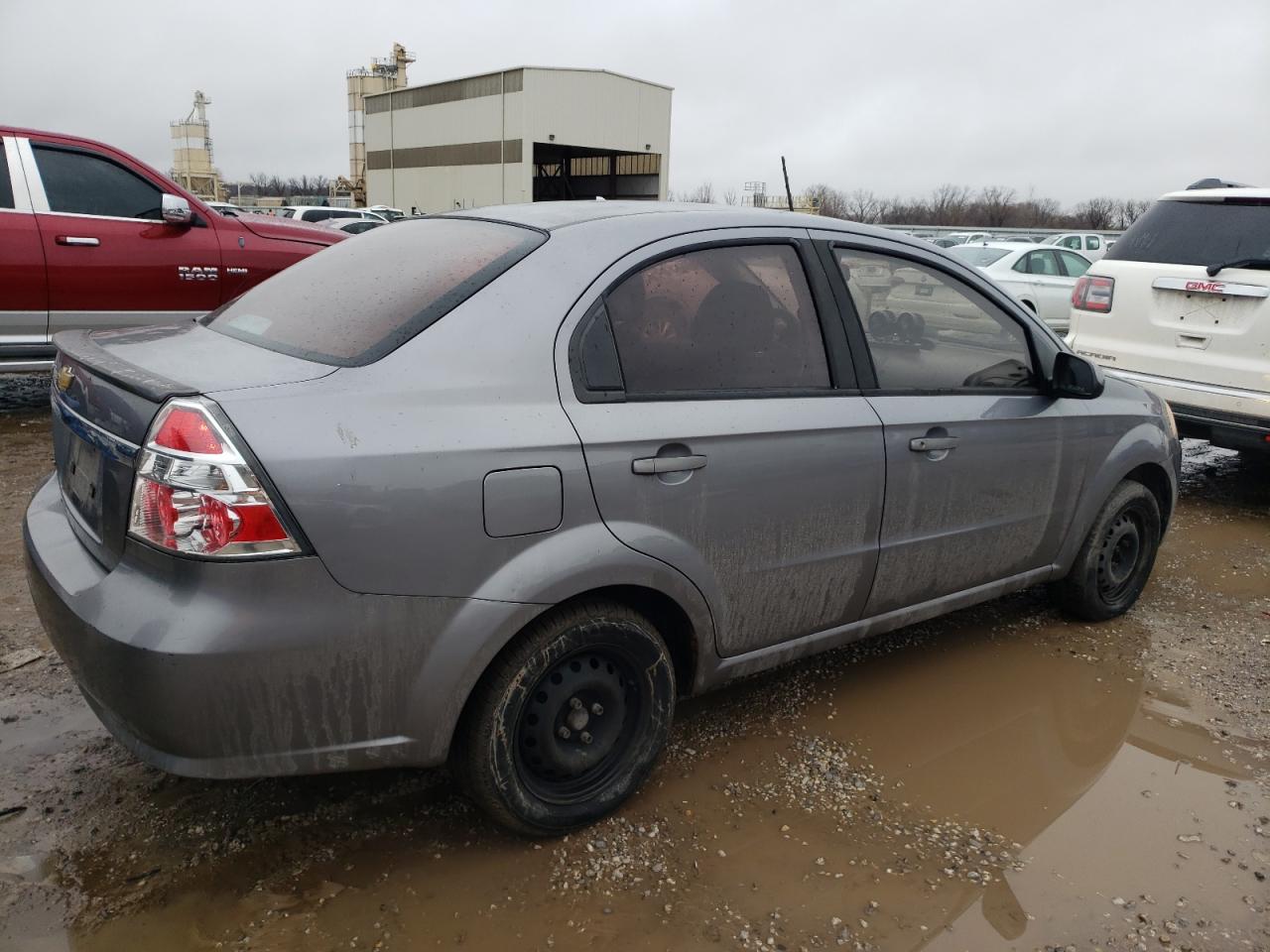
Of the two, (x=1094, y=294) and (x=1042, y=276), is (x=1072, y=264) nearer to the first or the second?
(x=1042, y=276)

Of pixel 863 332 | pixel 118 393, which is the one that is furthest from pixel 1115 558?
pixel 118 393

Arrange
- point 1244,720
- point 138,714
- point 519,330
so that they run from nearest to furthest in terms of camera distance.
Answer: point 138,714 < point 519,330 < point 1244,720

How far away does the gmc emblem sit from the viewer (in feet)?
21.9

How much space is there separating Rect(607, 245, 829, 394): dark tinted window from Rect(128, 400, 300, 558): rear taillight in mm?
971

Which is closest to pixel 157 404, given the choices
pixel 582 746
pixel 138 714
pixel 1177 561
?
pixel 138 714

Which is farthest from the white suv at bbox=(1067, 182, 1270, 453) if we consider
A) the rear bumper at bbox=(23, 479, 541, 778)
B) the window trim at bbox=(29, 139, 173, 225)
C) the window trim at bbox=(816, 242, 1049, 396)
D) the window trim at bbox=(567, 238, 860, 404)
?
the window trim at bbox=(29, 139, 173, 225)

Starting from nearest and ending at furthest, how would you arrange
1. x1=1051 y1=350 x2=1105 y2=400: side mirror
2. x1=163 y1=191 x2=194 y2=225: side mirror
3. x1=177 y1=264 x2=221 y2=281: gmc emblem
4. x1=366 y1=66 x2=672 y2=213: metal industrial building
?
x1=1051 y1=350 x2=1105 y2=400: side mirror
x1=163 y1=191 x2=194 y2=225: side mirror
x1=177 y1=264 x2=221 y2=281: gmc emblem
x1=366 y1=66 x2=672 y2=213: metal industrial building

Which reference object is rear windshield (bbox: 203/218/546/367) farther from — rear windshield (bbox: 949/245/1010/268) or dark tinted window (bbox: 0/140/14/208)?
rear windshield (bbox: 949/245/1010/268)

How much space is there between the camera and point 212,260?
680 centimetres

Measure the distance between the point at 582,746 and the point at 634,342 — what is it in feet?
3.61

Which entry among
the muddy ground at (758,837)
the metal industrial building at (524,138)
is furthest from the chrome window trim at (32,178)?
the metal industrial building at (524,138)

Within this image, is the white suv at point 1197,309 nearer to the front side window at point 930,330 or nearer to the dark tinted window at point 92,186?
the front side window at point 930,330

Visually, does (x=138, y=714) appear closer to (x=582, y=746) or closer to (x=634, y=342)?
(x=582, y=746)

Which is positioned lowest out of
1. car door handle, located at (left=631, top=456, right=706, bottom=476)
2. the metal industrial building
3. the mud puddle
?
the mud puddle
